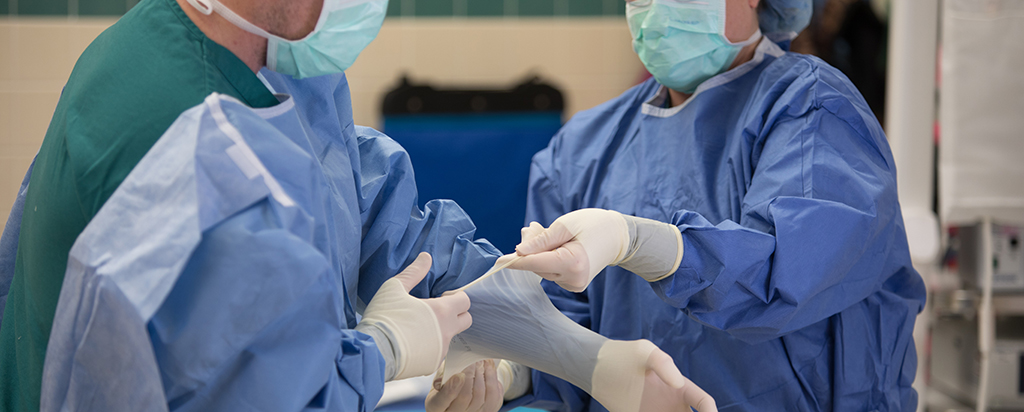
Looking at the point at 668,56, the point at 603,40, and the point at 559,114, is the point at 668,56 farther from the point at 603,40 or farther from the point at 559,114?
the point at 603,40

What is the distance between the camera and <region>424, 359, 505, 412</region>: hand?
123 centimetres

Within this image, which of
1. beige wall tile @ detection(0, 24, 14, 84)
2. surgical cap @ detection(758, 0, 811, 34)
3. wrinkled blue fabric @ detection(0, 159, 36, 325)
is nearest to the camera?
wrinkled blue fabric @ detection(0, 159, 36, 325)

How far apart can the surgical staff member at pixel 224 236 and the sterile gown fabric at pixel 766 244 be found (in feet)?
1.36

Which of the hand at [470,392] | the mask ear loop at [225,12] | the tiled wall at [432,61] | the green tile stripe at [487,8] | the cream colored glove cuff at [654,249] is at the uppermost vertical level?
the green tile stripe at [487,8]

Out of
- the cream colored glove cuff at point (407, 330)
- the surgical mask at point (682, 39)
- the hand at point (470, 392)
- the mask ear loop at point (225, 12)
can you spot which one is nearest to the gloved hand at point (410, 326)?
the cream colored glove cuff at point (407, 330)

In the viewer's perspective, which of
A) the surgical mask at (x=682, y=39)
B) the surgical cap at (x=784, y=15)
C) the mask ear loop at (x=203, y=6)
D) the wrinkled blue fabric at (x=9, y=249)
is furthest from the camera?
the surgical cap at (x=784, y=15)

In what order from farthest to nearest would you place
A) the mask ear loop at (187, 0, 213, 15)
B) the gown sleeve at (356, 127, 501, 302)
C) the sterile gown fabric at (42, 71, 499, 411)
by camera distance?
the gown sleeve at (356, 127, 501, 302)
the mask ear loop at (187, 0, 213, 15)
the sterile gown fabric at (42, 71, 499, 411)

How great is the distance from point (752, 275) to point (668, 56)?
1.57 feet

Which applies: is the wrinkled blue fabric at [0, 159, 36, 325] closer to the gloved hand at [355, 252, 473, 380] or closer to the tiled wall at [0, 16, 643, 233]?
the gloved hand at [355, 252, 473, 380]

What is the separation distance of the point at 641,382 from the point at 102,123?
80 centimetres

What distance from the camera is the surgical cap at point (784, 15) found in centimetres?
143

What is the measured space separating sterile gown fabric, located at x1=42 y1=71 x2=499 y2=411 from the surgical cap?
1.02 m

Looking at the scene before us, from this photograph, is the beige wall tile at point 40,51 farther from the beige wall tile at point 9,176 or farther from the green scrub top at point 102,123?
the green scrub top at point 102,123

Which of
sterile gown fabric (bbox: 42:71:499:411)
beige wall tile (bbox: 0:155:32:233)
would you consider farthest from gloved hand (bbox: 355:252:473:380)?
beige wall tile (bbox: 0:155:32:233)
